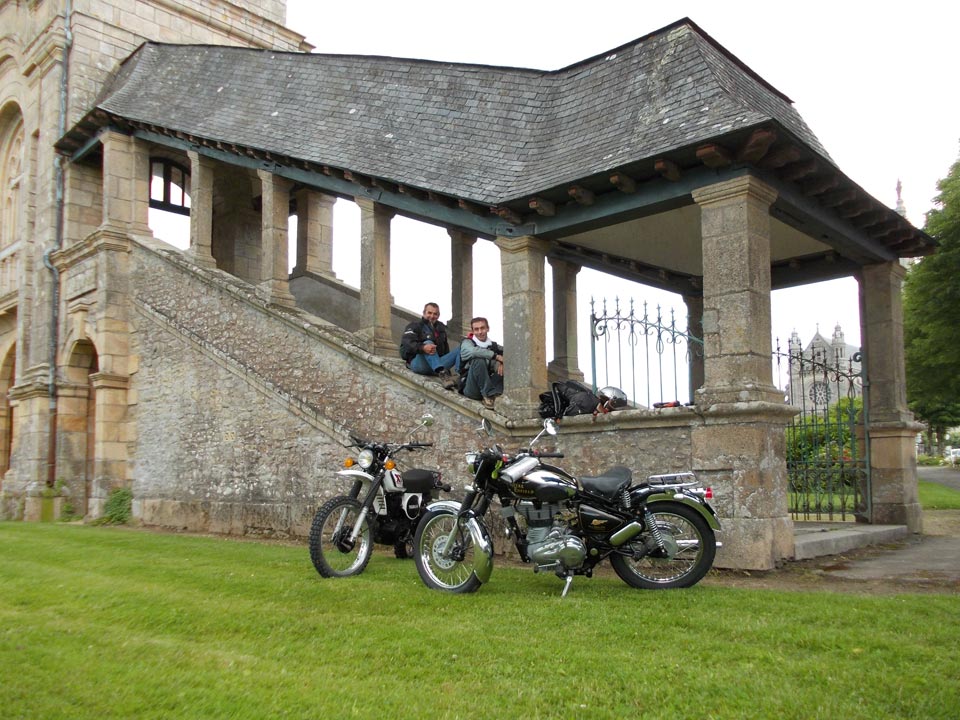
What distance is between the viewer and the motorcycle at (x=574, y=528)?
19.2 feet

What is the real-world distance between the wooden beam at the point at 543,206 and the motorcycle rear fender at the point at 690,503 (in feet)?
11.7

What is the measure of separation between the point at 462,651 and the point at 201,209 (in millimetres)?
10906

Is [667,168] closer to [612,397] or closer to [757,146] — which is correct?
[757,146]

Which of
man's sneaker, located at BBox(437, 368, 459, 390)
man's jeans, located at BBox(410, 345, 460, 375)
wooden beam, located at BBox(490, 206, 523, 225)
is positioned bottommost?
man's sneaker, located at BBox(437, 368, 459, 390)

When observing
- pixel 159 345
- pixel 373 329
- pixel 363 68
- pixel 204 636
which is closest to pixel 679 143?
pixel 373 329

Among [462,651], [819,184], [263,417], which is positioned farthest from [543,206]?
[462,651]

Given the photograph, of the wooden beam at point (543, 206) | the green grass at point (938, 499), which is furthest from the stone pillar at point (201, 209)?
the green grass at point (938, 499)

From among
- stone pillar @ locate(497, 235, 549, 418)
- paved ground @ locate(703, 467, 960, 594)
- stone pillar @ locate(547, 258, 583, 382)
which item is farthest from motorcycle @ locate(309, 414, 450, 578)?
stone pillar @ locate(547, 258, 583, 382)

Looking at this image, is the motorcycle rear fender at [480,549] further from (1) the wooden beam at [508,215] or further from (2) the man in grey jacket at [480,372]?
(1) the wooden beam at [508,215]

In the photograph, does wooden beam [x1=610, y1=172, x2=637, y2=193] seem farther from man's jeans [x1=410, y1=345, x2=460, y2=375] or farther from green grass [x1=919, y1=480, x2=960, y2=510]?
green grass [x1=919, y1=480, x2=960, y2=510]

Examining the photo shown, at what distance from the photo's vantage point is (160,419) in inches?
516

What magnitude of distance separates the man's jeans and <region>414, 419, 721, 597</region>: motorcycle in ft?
11.7

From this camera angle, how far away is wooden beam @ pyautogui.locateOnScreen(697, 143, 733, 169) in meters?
7.07

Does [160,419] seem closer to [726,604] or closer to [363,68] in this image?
[363,68]
